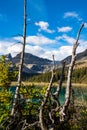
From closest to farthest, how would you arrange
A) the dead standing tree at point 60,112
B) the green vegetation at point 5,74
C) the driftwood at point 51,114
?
the dead standing tree at point 60,112, the driftwood at point 51,114, the green vegetation at point 5,74

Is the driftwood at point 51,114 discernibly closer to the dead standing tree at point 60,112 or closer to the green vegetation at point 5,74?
the dead standing tree at point 60,112

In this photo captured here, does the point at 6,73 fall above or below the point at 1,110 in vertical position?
above

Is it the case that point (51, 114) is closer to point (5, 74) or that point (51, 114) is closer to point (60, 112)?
point (60, 112)

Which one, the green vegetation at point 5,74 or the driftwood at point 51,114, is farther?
the green vegetation at point 5,74

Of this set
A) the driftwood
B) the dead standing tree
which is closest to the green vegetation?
the driftwood

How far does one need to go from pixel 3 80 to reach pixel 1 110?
5.57m

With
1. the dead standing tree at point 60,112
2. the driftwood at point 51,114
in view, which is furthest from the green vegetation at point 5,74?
the dead standing tree at point 60,112

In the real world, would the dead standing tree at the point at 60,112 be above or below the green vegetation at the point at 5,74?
below

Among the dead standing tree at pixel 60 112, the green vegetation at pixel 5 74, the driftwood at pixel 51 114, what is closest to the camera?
the dead standing tree at pixel 60 112

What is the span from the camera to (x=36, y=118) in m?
17.8

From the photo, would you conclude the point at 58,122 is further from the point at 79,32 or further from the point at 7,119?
the point at 79,32

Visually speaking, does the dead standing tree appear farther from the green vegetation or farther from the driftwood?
the green vegetation

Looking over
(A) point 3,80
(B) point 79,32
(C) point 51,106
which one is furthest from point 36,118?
(A) point 3,80

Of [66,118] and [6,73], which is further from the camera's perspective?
[6,73]
